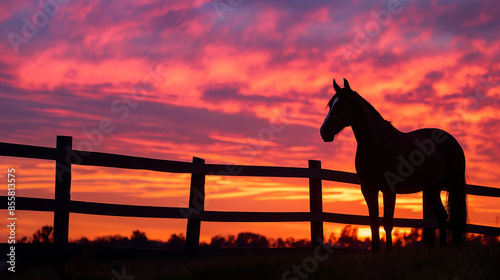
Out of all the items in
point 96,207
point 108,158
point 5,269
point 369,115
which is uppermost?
point 369,115

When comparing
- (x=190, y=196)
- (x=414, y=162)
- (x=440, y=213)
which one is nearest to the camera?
(x=414, y=162)

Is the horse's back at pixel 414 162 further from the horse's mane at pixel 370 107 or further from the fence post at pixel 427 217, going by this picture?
the fence post at pixel 427 217

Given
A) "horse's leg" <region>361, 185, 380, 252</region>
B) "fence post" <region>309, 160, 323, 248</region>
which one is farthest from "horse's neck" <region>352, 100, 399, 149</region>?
"fence post" <region>309, 160, 323, 248</region>

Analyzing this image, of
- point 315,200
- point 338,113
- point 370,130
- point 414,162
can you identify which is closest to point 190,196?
point 315,200

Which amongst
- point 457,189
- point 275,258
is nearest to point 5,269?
point 275,258

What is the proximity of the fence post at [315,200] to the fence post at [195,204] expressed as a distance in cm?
246

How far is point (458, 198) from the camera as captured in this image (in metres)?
10.5

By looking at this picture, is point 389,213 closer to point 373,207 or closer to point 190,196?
point 373,207

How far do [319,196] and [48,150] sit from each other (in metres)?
5.22

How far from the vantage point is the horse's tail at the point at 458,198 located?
1040 cm

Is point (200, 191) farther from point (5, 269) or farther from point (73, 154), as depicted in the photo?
point (5, 269)

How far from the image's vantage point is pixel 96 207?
8.86 m

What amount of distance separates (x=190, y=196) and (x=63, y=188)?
212cm

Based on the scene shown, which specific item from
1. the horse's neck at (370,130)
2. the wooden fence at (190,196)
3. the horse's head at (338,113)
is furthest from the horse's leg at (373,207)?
the wooden fence at (190,196)
